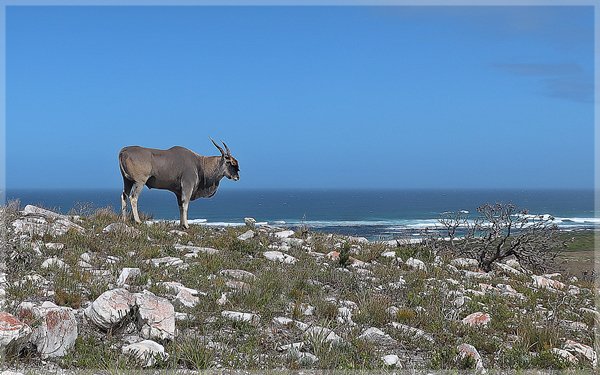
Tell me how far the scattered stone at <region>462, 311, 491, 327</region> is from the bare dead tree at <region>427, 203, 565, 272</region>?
6.70 m

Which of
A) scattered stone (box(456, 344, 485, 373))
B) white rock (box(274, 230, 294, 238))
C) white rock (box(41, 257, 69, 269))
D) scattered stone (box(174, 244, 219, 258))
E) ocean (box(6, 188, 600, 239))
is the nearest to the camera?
scattered stone (box(456, 344, 485, 373))

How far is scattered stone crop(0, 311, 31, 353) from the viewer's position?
19.7 ft

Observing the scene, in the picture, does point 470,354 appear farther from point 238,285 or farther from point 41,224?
point 41,224

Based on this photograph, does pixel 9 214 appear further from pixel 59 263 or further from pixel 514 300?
pixel 514 300

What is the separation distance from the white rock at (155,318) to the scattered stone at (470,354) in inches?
130

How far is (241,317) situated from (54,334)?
2.24m

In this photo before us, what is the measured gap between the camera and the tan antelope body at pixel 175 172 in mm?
15930

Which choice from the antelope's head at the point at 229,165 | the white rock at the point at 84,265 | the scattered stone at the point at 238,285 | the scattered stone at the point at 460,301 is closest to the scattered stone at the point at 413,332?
the scattered stone at the point at 460,301

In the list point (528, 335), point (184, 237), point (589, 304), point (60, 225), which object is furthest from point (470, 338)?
point (60, 225)

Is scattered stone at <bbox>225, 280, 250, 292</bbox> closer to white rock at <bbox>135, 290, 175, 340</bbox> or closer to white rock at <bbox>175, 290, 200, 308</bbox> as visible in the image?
white rock at <bbox>175, 290, 200, 308</bbox>

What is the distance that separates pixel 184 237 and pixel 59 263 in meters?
4.30

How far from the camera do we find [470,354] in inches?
267

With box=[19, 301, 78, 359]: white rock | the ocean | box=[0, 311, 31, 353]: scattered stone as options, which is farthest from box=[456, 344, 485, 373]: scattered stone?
the ocean

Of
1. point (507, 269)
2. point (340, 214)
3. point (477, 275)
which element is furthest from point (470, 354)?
point (340, 214)
